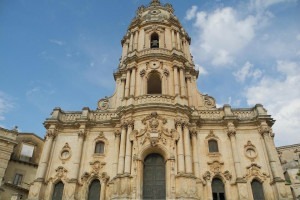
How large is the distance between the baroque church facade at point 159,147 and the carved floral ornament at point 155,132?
86 mm

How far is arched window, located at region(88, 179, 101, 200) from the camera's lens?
80.7 feet

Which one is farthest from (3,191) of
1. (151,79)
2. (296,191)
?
(296,191)

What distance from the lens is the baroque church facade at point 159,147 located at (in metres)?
23.4

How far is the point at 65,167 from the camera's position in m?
25.8

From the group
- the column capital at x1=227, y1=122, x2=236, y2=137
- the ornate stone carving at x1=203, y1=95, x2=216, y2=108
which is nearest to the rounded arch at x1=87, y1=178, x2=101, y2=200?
the column capital at x1=227, y1=122, x2=236, y2=137

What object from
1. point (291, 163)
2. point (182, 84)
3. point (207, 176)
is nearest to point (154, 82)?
point (182, 84)

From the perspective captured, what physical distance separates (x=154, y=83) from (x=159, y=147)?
29.7ft

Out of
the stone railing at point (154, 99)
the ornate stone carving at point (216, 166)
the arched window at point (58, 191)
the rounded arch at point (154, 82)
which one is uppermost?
the rounded arch at point (154, 82)

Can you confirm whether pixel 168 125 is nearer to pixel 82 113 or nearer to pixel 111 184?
pixel 111 184

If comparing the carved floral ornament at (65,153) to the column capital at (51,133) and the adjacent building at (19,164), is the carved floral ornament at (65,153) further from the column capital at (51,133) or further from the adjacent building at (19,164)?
the adjacent building at (19,164)

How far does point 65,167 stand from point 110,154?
422cm

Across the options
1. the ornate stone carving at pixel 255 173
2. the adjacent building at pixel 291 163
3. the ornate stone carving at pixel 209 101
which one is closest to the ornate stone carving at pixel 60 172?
the ornate stone carving at pixel 209 101

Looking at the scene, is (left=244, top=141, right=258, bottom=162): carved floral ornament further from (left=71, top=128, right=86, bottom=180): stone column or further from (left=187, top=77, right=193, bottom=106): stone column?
(left=71, top=128, right=86, bottom=180): stone column

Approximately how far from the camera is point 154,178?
77.9ft
